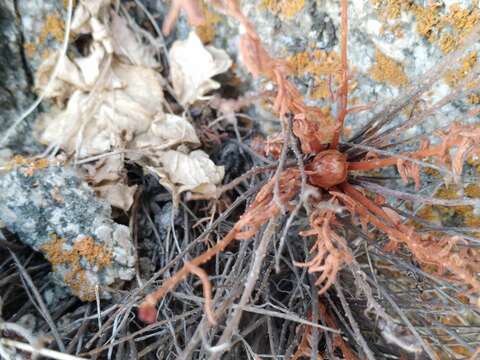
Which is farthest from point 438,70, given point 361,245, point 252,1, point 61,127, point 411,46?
point 61,127

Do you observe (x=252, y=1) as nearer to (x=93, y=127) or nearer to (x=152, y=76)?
(x=152, y=76)

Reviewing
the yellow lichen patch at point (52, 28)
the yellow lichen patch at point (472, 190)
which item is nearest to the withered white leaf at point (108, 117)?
the yellow lichen patch at point (52, 28)

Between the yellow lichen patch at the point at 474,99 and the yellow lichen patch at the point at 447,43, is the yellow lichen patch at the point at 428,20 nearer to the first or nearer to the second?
the yellow lichen patch at the point at 447,43

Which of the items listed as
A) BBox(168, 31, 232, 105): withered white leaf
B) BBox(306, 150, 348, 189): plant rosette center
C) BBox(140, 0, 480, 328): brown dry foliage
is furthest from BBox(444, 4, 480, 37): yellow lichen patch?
BBox(168, 31, 232, 105): withered white leaf

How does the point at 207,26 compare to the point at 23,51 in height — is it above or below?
above

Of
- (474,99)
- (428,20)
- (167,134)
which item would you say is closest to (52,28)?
(167,134)

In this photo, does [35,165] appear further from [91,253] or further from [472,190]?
[472,190]
